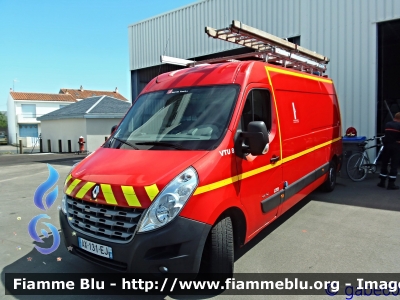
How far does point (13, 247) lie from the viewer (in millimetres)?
4504

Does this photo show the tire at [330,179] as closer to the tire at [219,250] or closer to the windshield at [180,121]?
the windshield at [180,121]

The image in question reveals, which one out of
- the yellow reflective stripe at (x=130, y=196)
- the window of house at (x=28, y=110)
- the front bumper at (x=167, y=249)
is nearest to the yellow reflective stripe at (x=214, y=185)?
the front bumper at (x=167, y=249)

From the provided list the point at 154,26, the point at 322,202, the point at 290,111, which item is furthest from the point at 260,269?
the point at 154,26

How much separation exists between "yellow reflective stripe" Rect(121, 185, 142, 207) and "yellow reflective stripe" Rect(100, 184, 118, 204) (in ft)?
0.42

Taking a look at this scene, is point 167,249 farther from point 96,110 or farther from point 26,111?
point 26,111

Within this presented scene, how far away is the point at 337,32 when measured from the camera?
31.6 feet

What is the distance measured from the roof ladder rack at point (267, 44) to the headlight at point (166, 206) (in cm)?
219

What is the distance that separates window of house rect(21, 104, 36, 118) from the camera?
4716 cm

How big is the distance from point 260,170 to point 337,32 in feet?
25.3

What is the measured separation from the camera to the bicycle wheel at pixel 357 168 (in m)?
8.32

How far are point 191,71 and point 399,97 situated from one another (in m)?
14.2

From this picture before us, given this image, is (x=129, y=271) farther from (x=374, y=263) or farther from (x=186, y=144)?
(x=374, y=263)
